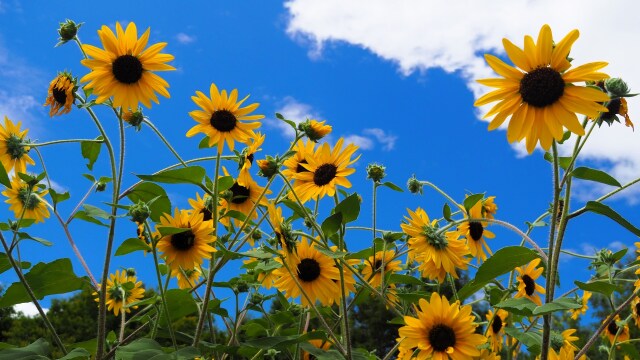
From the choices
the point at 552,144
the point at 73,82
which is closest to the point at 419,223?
the point at 552,144

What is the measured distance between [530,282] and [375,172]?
4.26 ft

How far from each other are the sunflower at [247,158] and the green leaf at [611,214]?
172cm

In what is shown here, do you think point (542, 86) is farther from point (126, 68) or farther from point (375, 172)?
point (126, 68)

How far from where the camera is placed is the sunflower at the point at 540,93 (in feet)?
7.94

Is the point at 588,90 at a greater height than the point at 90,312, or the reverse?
the point at 90,312

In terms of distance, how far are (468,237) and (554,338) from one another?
709 millimetres

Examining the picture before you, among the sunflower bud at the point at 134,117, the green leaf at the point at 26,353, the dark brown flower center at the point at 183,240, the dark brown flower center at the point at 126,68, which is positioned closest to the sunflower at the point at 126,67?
the dark brown flower center at the point at 126,68

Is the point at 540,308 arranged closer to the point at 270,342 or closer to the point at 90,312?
the point at 270,342

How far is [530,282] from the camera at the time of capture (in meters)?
3.98

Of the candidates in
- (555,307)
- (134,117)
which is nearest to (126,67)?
(134,117)

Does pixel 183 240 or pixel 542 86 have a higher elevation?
pixel 542 86

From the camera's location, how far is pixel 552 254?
256cm

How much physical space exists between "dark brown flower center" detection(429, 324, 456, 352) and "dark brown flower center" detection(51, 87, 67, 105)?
2226mm

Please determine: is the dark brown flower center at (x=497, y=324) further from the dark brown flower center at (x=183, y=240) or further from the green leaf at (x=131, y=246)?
the green leaf at (x=131, y=246)
